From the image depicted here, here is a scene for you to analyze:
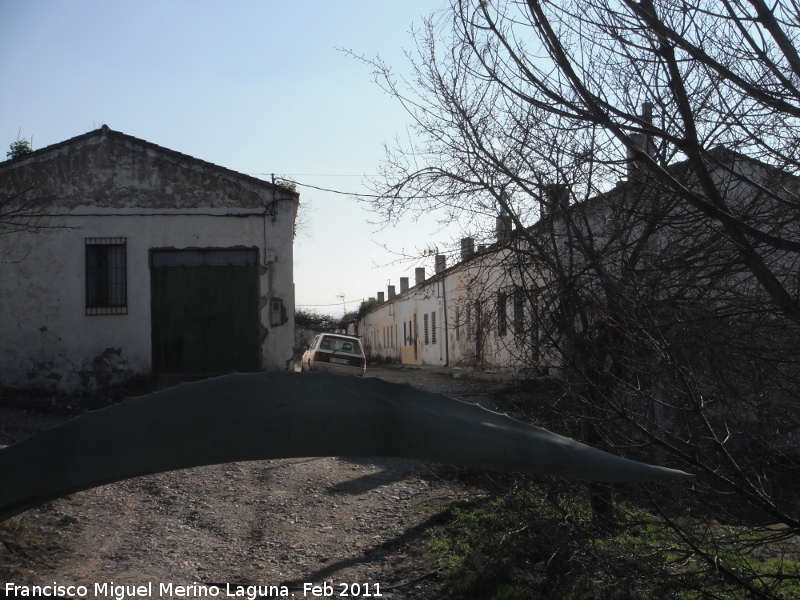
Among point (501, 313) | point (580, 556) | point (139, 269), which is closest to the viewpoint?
point (580, 556)

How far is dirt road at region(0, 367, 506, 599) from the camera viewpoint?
478 cm

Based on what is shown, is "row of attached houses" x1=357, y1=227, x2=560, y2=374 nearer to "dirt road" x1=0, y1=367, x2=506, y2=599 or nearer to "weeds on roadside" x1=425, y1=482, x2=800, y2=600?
"weeds on roadside" x1=425, y1=482, x2=800, y2=600

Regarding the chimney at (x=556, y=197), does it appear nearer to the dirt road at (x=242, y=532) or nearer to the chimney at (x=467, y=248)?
the chimney at (x=467, y=248)

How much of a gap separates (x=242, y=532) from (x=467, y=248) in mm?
3141

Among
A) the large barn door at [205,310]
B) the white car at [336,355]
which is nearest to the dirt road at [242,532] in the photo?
the large barn door at [205,310]

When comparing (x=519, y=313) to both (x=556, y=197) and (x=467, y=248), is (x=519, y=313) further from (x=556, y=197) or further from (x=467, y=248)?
(x=556, y=197)

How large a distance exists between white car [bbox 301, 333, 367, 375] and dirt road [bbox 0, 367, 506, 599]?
8.24 metres

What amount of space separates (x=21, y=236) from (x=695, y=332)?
1287 cm

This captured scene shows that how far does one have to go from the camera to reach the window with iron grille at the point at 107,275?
13422mm

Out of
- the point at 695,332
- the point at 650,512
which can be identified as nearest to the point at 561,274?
the point at 695,332

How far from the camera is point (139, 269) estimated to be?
44.3ft

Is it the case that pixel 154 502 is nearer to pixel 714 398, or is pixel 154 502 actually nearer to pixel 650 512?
pixel 650 512

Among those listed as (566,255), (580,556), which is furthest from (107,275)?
(580,556)

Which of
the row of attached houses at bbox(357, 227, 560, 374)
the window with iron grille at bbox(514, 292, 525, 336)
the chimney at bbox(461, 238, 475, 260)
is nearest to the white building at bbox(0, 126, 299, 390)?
the row of attached houses at bbox(357, 227, 560, 374)
